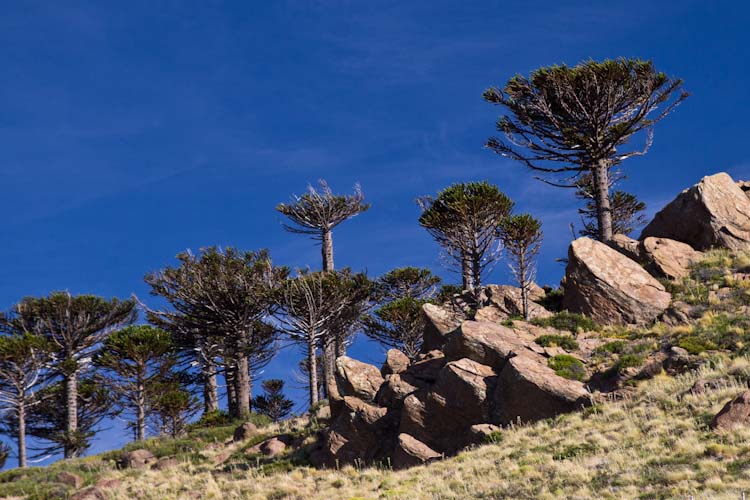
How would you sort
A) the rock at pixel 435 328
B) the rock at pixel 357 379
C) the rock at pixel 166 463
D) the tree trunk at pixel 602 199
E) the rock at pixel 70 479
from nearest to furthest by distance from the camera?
1. the rock at pixel 357 379
2. the rock at pixel 70 479
3. the rock at pixel 166 463
4. the rock at pixel 435 328
5. the tree trunk at pixel 602 199

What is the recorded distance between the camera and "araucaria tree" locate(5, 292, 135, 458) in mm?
36312

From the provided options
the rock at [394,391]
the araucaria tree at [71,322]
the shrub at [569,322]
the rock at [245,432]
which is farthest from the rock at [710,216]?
the araucaria tree at [71,322]

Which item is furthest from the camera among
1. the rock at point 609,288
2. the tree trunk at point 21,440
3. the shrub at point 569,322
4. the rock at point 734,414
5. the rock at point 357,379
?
the tree trunk at point 21,440

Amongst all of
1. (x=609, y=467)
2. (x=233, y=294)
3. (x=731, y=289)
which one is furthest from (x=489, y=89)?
(x=609, y=467)

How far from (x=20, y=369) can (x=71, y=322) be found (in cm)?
396

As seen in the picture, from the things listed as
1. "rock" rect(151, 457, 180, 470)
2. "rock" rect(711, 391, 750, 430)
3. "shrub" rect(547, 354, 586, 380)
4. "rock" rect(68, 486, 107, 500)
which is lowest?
"rock" rect(68, 486, 107, 500)

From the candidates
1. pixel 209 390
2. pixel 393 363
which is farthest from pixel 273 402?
pixel 393 363

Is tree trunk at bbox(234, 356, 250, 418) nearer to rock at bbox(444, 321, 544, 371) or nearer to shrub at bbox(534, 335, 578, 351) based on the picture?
rock at bbox(444, 321, 544, 371)

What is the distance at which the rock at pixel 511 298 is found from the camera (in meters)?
25.4

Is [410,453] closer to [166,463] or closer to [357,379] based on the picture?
[357,379]

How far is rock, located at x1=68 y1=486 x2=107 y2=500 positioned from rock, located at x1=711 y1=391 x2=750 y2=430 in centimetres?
1590

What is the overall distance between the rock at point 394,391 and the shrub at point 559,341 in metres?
4.04

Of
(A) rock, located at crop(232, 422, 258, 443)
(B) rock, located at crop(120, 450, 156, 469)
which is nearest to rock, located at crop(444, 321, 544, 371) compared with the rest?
(A) rock, located at crop(232, 422, 258, 443)

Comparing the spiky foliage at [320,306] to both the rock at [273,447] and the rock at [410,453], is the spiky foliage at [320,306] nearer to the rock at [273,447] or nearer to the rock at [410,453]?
the rock at [273,447]
